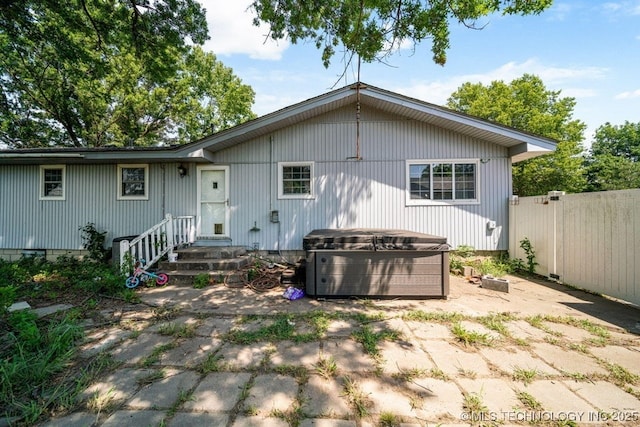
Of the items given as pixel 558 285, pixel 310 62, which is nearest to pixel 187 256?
pixel 310 62

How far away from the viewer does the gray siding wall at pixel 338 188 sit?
653 centimetres

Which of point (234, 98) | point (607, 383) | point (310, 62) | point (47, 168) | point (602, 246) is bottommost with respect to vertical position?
point (607, 383)

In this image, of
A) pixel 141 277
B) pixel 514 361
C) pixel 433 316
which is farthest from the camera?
pixel 141 277

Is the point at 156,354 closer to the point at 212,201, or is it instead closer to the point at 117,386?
the point at 117,386

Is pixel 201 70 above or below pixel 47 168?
above

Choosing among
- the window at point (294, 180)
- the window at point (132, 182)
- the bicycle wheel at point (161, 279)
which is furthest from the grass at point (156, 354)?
the window at point (132, 182)

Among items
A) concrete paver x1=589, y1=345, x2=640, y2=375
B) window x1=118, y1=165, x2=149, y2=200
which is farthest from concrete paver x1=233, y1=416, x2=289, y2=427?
window x1=118, y1=165, x2=149, y2=200

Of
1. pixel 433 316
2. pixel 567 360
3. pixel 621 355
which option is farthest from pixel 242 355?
pixel 621 355

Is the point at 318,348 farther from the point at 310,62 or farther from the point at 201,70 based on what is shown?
the point at 201,70

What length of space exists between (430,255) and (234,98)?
805 inches

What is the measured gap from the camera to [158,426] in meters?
1.69

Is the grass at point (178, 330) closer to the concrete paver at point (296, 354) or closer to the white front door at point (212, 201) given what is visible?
the concrete paver at point (296, 354)

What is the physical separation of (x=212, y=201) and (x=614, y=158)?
35.6 metres

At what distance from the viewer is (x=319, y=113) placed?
673 centimetres
